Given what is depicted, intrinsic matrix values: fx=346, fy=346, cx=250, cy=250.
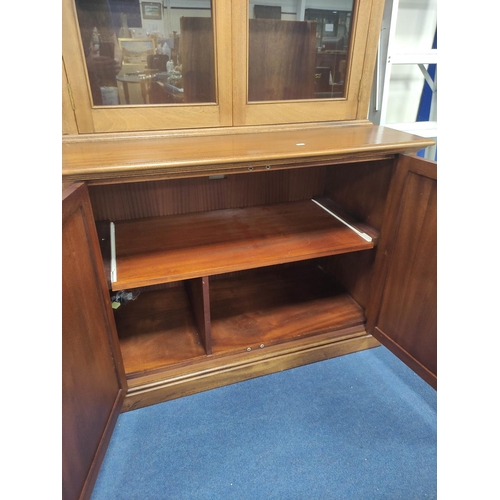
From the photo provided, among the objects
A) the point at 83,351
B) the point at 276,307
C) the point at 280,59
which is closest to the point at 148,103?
the point at 280,59

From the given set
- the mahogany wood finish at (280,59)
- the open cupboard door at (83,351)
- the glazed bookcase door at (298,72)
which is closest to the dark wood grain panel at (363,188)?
the glazed bookcase door at (298,72)

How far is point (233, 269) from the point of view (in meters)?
1.12

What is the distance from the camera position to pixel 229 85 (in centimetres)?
122

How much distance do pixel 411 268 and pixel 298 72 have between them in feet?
2.75

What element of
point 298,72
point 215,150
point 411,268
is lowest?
point 411,268

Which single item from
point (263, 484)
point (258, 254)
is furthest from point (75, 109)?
point (263, 484)

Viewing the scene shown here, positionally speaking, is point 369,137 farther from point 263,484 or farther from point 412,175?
point 263,484

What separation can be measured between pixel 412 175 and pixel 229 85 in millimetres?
694

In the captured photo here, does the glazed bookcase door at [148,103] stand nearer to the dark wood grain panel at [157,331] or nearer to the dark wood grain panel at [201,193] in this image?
the dark wood grain panel at [201,193]

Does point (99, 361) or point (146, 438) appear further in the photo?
point (146, 438)

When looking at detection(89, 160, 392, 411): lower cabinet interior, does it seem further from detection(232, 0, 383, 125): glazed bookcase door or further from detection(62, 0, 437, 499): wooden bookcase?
detection(232, 0, 383, 125): glazed bookcase door

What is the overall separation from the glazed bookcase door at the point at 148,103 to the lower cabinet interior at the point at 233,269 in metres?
0.26

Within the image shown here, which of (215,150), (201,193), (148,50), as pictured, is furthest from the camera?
(201,193)

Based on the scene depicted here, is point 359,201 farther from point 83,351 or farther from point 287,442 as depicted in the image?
point 83,351
